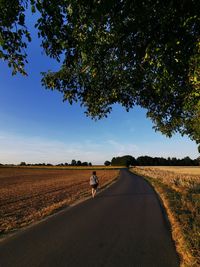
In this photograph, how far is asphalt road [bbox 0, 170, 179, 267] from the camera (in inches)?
243

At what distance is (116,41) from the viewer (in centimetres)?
708

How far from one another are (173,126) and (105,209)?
4523mm

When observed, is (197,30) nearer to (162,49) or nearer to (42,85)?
(162,49)

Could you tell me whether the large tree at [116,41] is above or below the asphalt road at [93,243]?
above

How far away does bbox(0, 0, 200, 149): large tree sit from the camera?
5.54 m

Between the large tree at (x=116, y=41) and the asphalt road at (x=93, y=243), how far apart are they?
10.9 ft

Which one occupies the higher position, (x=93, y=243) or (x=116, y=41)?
(x=116, y=41)

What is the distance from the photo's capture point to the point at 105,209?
13.8 meters

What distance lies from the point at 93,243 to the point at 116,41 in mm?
4654

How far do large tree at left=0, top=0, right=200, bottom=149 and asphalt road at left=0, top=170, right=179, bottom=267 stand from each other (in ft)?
10.9

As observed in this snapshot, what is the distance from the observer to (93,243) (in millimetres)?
7676

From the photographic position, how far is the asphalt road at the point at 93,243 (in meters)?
6.18

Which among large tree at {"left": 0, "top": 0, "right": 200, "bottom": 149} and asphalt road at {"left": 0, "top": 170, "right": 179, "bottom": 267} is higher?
large tree at {"left": 0, "top": 0, "right": 200, "bottom": 149}

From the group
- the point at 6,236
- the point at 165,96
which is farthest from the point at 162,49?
the point at 6,236
